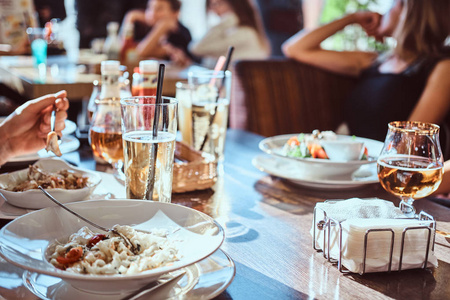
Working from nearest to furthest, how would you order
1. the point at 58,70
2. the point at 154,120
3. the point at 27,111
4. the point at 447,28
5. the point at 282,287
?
the point at 282,287, the point at 154,120, the point at 27,111, the point at 447,28, the point at 58,70

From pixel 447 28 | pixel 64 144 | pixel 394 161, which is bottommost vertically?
pixel 64 144

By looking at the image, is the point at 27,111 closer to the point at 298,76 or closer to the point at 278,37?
the point at 298,76

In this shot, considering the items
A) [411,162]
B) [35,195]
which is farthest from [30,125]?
[411,162]

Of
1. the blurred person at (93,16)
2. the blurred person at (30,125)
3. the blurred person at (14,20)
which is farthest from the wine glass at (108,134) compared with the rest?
the blurred person at (93,16)

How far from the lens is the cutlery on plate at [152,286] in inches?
24.8

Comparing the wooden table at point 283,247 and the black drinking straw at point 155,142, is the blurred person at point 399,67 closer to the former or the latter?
the wooden table at point 283,247

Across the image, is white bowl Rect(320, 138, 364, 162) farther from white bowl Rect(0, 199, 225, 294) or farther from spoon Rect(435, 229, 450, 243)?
white bowl Rect(0, 199, 225, 294)

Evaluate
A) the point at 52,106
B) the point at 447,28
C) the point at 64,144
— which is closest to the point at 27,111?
the point at 52,106

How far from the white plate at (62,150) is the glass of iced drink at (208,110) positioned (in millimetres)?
334

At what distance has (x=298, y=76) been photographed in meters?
2.66

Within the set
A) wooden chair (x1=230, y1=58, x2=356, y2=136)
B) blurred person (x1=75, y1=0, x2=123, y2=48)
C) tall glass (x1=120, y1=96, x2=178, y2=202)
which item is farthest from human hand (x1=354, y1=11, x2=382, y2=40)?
blurred person (x1=75, y1=0, x2=123, y2=48)

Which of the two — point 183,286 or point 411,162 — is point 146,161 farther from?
point 411,162

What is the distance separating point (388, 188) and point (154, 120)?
457 mm

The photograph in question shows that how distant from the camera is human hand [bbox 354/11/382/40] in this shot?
108 inches
